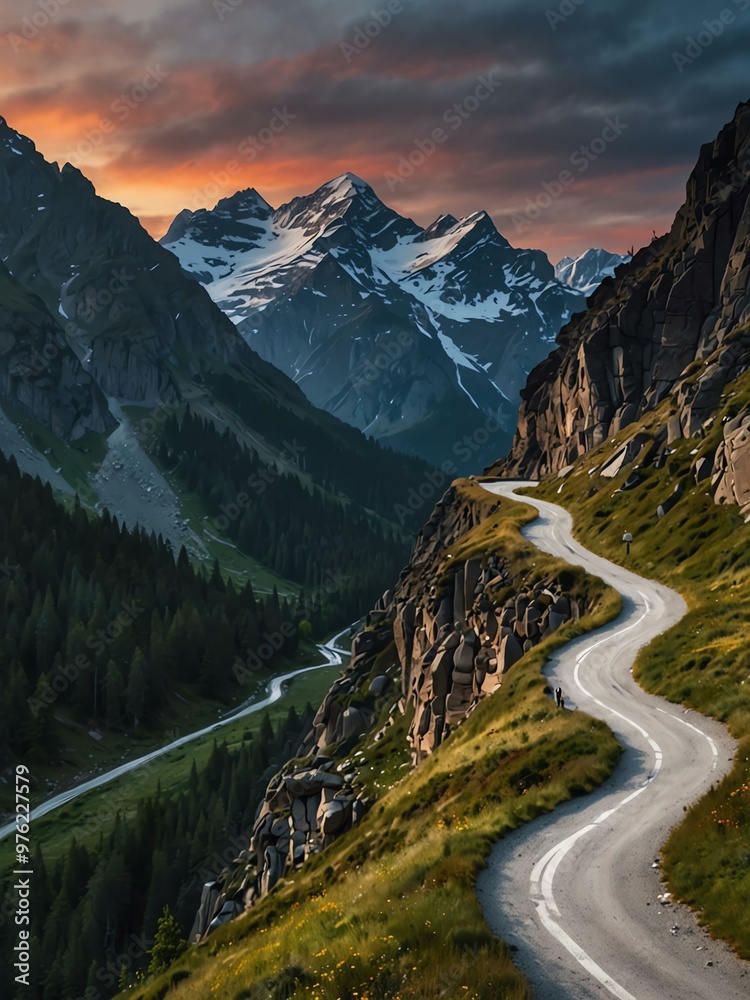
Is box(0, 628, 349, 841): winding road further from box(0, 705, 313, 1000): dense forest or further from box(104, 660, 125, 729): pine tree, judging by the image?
box(104, 660, 125, 729): pine tree

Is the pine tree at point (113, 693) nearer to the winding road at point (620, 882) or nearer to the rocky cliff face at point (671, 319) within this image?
the rocky cliff face at point (671, 319)

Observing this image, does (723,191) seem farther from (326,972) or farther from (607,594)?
(326,972)

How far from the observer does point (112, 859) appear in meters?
96.0

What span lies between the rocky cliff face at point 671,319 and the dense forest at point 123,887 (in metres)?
74.4

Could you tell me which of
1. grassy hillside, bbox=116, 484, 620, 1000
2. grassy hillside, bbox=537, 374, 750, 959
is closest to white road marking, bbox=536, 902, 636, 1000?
grassy hillside, bbox=116, 484, 620, 1000

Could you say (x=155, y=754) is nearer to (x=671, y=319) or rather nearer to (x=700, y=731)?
(x=671, y=319)

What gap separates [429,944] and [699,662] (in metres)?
24.3

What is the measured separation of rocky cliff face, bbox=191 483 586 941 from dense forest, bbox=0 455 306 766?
70.4m

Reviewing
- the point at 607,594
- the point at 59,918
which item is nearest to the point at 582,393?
the point at 607,594

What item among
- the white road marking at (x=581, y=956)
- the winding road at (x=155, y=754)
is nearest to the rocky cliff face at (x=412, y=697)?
the white road marking at (x=581, y=956)

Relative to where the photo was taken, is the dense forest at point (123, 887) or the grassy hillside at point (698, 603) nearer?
the grassy hillside at point (698, 603)

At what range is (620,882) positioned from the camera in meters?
18.1

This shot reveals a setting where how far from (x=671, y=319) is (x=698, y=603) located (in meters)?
78.7

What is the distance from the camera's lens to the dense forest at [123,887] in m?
86.6
